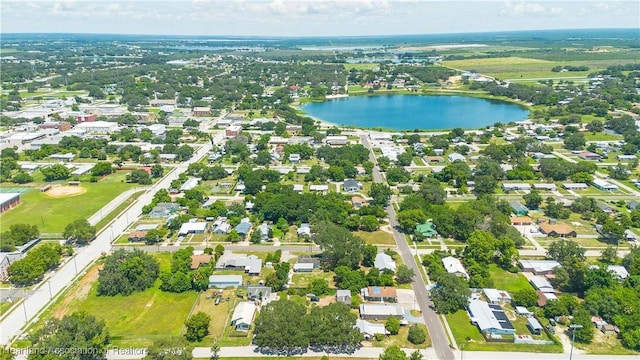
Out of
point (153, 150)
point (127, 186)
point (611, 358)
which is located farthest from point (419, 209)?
point (153, 150)

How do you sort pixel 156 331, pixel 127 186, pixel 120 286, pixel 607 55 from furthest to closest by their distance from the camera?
1. pixel 607 55
2. pixel 127 186
3. pixel 120 286
4. pixel 156 331

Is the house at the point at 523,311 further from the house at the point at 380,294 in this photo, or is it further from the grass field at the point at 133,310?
the grass field at the point at 133,310

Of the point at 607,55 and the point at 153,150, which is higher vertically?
the point at 607,55

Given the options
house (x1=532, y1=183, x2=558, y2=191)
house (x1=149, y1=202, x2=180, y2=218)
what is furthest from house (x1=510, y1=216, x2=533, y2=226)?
house (x1=149, y1=202, x2=180, y2=218)

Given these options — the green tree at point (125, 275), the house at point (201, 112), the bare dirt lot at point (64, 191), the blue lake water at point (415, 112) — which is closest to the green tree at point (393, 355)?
the green tree at point (125, 275)

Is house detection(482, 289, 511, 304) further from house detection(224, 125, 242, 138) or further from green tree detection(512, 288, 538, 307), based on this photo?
house detection(224, 125, 242, 138)

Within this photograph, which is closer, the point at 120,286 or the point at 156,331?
the point at 156,331

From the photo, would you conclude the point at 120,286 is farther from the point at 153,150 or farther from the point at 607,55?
the point at 607,55
